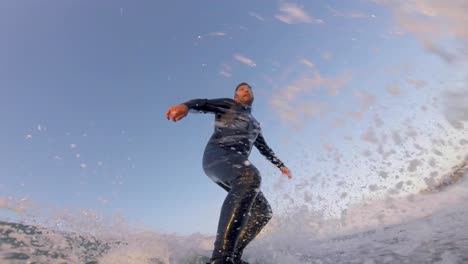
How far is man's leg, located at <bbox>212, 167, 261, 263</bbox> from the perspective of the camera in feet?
10.3

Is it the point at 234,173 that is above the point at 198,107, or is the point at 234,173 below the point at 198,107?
below

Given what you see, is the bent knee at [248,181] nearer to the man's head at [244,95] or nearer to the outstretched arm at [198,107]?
the outstretched arm at [198,107]

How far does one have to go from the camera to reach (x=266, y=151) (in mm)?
5352

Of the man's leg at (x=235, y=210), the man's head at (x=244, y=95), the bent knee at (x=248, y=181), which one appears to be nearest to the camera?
the man's leg at (x=235, y=210)

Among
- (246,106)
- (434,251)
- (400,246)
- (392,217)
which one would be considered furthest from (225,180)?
(392,217)

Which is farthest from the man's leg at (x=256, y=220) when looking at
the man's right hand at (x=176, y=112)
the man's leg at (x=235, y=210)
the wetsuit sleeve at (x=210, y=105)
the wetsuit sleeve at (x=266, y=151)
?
the man's right hand at (x=176, y=112)

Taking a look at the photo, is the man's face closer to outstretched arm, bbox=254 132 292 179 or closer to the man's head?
the man's head

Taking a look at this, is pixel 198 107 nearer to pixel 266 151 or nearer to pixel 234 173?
pixel 234 173

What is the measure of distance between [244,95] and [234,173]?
4.79ft

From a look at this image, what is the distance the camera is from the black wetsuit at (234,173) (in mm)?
3192

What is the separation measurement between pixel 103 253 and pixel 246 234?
3776 mm

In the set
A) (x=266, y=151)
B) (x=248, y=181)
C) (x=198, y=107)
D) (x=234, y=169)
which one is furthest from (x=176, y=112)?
(x=266, y=151)

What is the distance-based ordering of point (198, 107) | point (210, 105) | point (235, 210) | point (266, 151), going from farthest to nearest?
1. point (266, 151)
2. point (210, 105)
3. point (198, 107)
4. point (235, 210)

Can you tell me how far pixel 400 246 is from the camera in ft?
16.9
